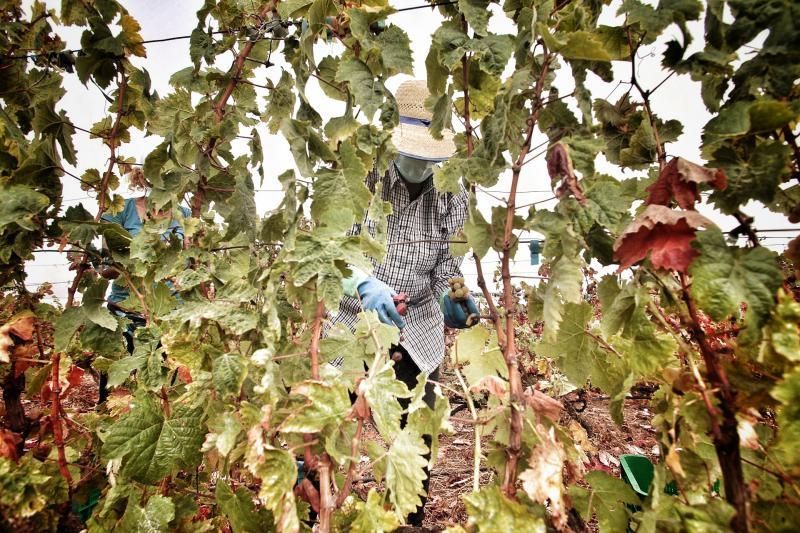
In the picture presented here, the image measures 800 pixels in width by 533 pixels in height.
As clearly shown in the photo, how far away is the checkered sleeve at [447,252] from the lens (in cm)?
Answer: 245

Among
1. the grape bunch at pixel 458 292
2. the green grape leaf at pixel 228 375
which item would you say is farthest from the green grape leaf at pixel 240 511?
the grape bunch at pixel 458 292

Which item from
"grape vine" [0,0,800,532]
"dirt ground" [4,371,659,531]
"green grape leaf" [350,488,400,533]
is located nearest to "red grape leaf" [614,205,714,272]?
"grape vine" [0,0,800,532]

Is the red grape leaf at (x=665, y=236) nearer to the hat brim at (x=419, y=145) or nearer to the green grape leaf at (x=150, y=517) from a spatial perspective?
the green grape leaf at (x=150, y=517)

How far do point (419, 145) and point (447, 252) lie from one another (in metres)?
0.76

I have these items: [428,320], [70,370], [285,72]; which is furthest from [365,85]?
[428,320]

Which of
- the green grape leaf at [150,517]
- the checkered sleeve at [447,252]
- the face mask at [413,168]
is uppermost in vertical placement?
the face mask at [413,168]

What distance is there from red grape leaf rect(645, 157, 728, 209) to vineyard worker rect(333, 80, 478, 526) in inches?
51.9

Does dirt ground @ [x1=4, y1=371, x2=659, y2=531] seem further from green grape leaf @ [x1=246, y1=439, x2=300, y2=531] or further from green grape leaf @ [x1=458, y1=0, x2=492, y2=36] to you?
green grape leaf @ [x1=458, y1=0, x2=492, y2=36]

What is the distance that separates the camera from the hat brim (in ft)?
6.40

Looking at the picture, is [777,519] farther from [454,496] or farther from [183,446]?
[454,496]

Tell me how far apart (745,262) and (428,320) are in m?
1.92

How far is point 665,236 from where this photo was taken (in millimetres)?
640

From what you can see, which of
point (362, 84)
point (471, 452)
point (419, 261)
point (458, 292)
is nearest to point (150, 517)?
point (362, 84)

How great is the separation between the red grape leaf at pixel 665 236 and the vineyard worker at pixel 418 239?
136 centimetres
